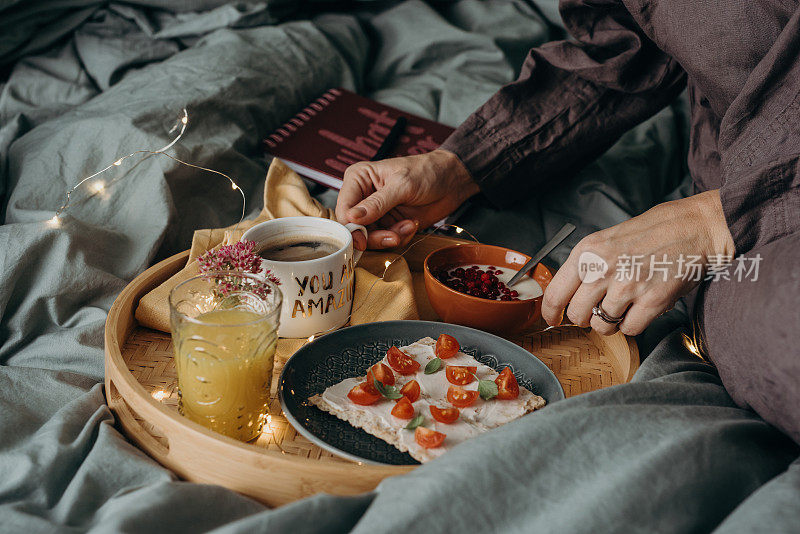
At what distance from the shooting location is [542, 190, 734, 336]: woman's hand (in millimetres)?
782

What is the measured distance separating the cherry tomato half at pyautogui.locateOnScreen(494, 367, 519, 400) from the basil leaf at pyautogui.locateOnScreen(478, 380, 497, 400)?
1 centimetres

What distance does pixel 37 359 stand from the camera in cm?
87

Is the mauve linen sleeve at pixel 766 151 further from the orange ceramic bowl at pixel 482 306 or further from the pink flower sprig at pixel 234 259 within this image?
the pink flower sprig at pixel 234 259

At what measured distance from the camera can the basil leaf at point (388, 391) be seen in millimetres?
725

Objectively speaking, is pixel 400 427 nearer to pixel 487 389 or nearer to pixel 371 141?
pixel 487 389

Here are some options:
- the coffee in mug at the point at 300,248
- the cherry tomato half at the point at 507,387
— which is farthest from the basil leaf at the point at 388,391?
the coffee in mug at the point at 300,248

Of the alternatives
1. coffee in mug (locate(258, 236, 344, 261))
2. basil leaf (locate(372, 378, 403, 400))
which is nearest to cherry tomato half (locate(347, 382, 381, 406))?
basil leaf (locate(372, 378, 403, 400))

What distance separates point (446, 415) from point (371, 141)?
0.80m

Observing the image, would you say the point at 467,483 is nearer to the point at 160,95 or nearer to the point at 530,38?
the point at 160,95

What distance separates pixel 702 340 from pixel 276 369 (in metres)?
0.54

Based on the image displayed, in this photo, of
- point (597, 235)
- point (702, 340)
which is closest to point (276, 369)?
A: point (597, 235)

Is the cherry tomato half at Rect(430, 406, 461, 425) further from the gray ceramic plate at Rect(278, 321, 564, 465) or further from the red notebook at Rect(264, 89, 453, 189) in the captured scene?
the red notebook at Rect(264, 89, 453, 189)

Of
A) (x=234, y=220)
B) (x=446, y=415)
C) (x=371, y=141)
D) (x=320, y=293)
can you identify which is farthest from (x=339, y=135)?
(x=446, y=415)

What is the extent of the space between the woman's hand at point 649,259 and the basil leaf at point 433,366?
0.61 feet
